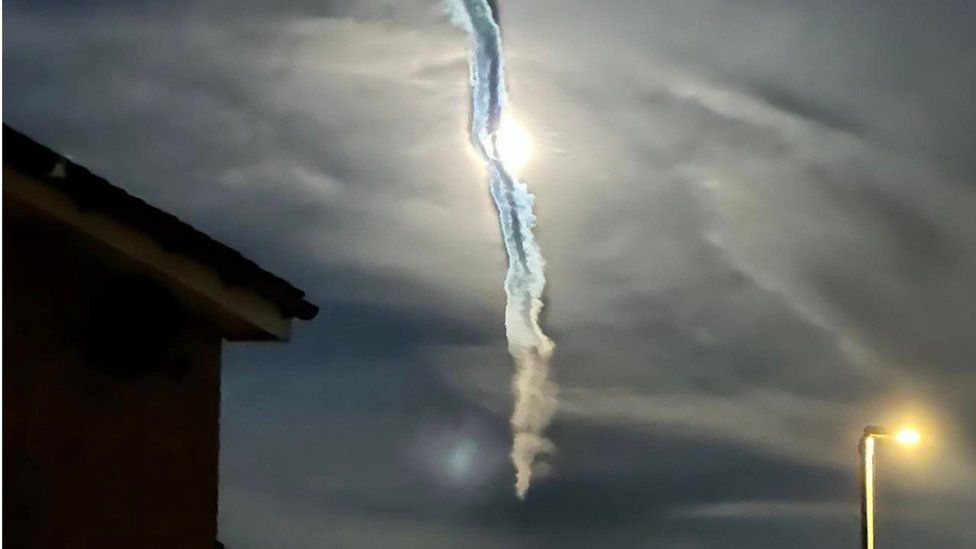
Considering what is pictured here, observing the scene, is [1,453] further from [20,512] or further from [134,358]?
[134,358]

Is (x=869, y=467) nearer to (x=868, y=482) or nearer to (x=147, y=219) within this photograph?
(x=868, y=482)

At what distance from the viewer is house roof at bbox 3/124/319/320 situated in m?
7.67

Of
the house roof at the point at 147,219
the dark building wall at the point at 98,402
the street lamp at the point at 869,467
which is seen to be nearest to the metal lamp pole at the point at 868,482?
the street lamp at the point at 869,467

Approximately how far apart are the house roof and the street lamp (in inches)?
384

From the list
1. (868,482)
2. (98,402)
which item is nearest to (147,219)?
(98,402)

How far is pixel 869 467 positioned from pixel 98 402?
1173cm

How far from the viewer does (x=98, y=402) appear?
826cm

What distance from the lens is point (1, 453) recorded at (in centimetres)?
746

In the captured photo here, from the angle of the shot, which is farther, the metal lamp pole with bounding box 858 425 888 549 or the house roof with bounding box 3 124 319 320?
the metal lamp pole with bounding box 858 425 888 549

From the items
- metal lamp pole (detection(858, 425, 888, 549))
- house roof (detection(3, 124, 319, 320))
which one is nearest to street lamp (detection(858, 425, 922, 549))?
metal lamp pole (detection(858, 425, 888, 549))

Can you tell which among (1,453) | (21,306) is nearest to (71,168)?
(21,306)

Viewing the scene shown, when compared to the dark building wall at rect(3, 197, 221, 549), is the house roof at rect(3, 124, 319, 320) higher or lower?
higher

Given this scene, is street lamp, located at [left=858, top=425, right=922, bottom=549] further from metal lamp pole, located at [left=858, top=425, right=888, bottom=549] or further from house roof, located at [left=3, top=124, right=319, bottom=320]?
house roof, located at [left=3, top=124, right=319, bottom=320]

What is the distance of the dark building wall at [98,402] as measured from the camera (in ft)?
25.4
